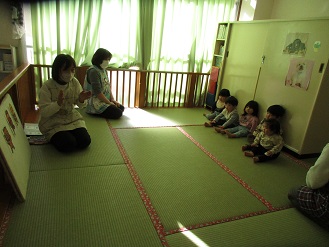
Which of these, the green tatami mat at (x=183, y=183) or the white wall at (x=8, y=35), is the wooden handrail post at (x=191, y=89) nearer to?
the green tatami mat at (x=183, y=183)

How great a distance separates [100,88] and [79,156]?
4.30 feet

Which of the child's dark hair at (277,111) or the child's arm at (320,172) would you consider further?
the child's dark hair at (277,111)

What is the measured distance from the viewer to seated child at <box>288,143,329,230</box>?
1624 mm

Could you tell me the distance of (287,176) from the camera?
7.79ft

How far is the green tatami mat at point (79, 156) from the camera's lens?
7.11ft

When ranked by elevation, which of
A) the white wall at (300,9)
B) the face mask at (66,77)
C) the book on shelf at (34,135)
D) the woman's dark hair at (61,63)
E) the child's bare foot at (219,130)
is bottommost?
the book on shelf at (34,135)

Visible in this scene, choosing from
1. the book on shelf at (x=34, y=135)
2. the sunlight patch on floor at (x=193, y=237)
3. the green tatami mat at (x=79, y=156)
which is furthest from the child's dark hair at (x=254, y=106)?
the book on shelf at (x=34, y=135)

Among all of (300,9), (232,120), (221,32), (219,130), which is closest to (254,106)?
(232,120)

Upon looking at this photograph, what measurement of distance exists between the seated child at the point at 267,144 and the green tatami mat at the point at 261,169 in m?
0.06

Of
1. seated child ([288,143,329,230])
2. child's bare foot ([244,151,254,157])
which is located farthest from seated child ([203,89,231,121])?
seated child ([288,143,329,230])

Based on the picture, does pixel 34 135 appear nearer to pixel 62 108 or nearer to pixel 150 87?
pixel 62 108

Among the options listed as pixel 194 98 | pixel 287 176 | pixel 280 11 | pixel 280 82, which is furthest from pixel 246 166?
pixel 280 11

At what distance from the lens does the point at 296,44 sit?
9.04 ft

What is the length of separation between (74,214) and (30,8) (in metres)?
3.01
